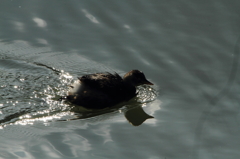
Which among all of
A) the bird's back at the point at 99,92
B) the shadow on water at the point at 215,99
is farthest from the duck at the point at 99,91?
the shadow on water at the point at 215,99

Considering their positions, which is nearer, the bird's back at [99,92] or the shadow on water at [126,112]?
the shadow on water at [126,112]

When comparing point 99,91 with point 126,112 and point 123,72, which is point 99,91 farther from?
point 123,72

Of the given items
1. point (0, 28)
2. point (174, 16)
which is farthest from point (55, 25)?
point (174, 16)

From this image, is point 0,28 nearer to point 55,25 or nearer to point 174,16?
point 55,25

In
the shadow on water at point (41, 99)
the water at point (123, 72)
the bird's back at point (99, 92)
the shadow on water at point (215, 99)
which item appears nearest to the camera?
the water at point (123, 72)

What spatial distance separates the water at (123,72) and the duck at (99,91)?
7.1 inches

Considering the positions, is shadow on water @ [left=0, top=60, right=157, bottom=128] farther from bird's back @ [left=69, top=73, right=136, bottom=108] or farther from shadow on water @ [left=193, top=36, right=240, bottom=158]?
shadow on water @ [left=193, top=36, right=240, bottom=158]

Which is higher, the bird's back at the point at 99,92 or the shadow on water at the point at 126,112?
the bird's back at the point at 99,92

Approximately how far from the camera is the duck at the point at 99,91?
251 inches

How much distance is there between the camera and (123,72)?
7.47 metres

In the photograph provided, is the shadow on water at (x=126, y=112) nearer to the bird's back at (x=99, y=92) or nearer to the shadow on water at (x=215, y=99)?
the bird's back at (x=99, y=92)

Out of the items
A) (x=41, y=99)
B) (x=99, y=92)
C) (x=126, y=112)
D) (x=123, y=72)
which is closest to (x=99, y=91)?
(x=99, y=92)

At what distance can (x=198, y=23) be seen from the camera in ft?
28.6

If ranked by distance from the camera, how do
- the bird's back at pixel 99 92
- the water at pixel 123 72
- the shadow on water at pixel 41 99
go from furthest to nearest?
the bird's back at pixel 99 92
the shadow on water at pixel 41 99
the water at pixel 123 72
